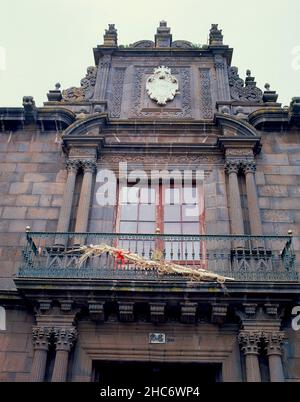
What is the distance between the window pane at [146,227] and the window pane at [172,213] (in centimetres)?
35

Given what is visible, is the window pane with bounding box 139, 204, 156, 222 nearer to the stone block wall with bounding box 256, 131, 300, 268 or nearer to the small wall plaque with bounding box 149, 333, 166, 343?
the stone block wall with bounding box 256, 131, 300, 268

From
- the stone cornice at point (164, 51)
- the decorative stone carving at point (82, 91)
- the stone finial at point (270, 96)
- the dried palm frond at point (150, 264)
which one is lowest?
the dried palm frond at point (150, 264)

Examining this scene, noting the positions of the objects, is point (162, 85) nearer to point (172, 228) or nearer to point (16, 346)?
point (172, 228)

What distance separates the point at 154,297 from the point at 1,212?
4.55 metres

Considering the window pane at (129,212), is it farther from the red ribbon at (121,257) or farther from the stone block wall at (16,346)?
the stone block wall at (16,346)

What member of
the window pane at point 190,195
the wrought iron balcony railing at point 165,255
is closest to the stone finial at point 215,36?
the window pane at point 190,195

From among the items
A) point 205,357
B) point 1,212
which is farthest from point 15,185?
point 205,357

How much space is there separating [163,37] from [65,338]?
10229 millimetres

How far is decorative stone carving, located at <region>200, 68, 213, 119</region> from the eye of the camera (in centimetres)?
1354

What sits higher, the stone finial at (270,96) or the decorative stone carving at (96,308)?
the stone finial at (270,96)

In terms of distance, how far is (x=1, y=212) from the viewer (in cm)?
1163

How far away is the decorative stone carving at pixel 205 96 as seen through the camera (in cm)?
1354

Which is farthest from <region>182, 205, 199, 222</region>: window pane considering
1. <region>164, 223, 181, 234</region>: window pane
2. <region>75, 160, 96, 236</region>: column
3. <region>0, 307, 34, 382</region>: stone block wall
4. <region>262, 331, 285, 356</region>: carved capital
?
<region>0, 307, 34, 382</region>: stone block wall

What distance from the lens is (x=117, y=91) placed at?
14.2 m
